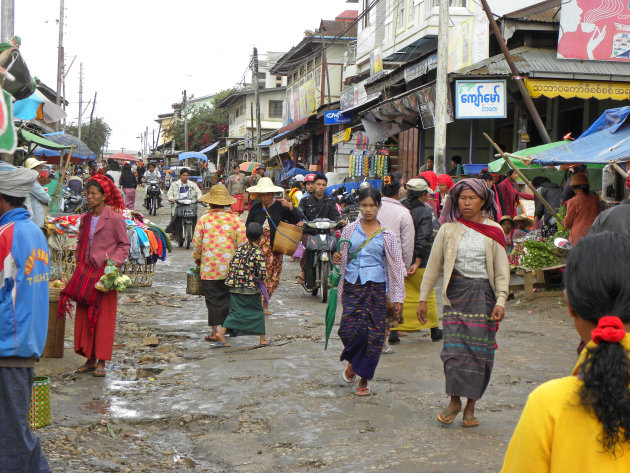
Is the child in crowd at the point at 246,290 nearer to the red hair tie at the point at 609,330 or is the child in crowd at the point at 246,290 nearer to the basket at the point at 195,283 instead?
the basket at the point at 195,283

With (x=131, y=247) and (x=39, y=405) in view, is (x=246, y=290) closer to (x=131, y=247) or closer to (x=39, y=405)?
(x=39, y=405)

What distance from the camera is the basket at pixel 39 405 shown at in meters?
5.12

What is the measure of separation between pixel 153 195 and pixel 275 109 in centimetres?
3461

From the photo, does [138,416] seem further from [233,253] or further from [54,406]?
[233,253]

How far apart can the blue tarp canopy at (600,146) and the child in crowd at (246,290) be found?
11.8 ft

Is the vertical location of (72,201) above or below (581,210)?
above

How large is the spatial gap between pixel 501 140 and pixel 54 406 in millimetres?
16193

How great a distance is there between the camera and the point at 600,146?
9031mm

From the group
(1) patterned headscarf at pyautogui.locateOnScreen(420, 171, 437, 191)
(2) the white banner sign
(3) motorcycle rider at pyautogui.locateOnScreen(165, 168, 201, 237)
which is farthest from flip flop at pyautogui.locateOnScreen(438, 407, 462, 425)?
(3) motorcycle rider at pyautogui.locateOnScreen(165, 168, 201, 237)

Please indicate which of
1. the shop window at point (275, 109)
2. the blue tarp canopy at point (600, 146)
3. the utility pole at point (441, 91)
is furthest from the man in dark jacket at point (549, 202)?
the shop window at point (275, 109)

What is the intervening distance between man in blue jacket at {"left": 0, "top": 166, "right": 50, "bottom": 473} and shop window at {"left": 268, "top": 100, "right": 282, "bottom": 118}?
57.5 meters

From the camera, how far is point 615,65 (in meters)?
15.1

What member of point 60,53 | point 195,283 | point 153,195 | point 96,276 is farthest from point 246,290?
point 60,53

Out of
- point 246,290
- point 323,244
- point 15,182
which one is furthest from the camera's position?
point 323,244
